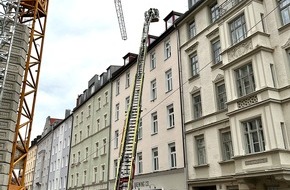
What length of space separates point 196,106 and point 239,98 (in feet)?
17.0

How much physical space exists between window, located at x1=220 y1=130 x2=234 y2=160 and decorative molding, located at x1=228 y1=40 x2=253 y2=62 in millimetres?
4332

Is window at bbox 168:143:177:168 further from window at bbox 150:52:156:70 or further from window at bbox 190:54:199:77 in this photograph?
window at bbox 150:52:156:70

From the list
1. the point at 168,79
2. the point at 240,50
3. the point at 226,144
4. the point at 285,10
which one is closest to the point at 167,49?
the point at 168,79

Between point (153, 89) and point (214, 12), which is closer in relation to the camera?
point (214, 12)

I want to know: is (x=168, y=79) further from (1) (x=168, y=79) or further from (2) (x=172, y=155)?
(2) (x=172, y=155)

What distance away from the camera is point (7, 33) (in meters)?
14.1

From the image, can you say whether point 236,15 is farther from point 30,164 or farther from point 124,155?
point 30,164

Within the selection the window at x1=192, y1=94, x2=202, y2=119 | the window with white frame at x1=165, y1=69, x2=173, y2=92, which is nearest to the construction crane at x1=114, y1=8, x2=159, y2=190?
the window with white frame at x1=165, y1=69, x2=173, y2=92

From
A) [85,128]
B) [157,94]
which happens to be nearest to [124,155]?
[157,94]

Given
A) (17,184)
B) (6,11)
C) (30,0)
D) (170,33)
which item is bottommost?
(17,184)

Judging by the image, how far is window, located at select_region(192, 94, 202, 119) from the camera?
2072 centimetres

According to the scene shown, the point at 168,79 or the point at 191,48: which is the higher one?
the point at 191,48

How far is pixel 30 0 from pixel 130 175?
1167 cm

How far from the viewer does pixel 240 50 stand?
55.0 feet
